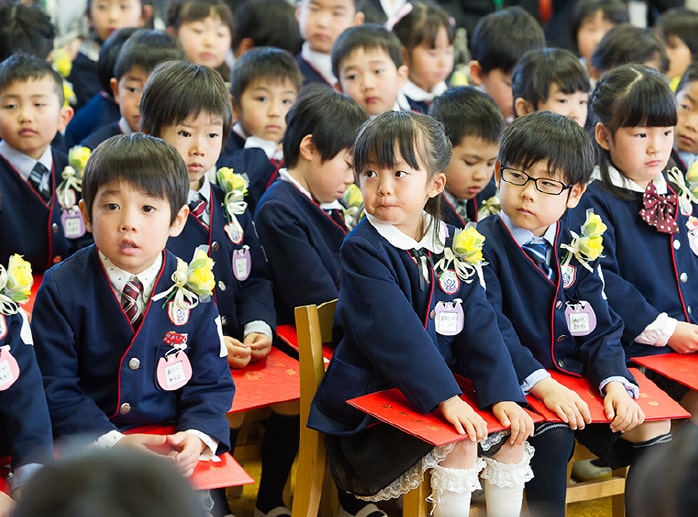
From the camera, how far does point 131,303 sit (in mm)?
2006

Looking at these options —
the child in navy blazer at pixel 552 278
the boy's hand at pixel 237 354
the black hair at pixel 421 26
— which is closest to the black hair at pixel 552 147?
the child in navy blazer at pixel 552 278

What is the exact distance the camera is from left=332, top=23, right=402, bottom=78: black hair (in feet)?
11.9

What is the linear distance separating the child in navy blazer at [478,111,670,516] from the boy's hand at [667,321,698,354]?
19cm

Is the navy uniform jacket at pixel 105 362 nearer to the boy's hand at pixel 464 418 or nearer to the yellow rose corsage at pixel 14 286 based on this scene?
the yellow rose corsage at pixel 14 286

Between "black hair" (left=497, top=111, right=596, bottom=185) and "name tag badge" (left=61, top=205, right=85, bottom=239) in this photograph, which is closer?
"black hair" (left=497, top=111, right=596, bottom=185)

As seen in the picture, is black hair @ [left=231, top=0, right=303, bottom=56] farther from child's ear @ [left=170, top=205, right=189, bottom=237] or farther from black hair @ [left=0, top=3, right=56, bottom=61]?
child's ear @ [left=170, top=205, right=189, bottom=237]

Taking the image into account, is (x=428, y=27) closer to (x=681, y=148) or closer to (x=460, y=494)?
(x=681, y=148)

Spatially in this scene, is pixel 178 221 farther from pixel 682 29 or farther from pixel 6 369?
pixel 682 29

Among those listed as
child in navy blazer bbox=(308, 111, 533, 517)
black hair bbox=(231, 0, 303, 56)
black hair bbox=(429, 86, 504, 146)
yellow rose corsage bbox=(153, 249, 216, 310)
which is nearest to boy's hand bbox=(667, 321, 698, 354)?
child in navy blazer bbox=(308, 111, 533, 517)

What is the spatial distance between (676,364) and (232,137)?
1.60 metres

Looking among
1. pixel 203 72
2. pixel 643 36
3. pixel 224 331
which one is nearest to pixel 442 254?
pixel 224 331

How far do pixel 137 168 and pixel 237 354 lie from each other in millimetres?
561

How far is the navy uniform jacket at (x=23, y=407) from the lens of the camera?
6.03 feet

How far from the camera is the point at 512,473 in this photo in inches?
83.3
